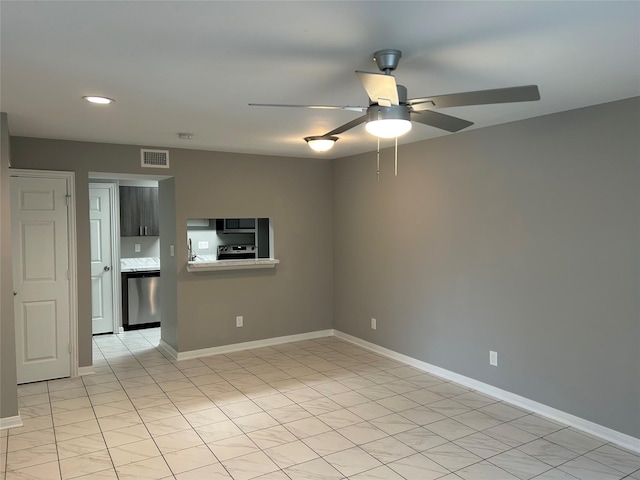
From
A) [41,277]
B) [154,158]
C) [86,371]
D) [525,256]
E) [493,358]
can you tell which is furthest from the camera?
[154,158]

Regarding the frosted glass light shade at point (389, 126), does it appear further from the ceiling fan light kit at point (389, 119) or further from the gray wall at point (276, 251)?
the gray wall at point (276, 251)

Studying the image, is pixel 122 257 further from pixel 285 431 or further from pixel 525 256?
pixel 525 256

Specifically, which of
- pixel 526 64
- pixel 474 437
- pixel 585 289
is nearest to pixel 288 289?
pixel 474 437

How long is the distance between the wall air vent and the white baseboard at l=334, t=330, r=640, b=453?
10.2 ft

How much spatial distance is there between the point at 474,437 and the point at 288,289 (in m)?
3.04

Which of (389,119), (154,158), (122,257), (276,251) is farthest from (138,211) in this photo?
(389,119)

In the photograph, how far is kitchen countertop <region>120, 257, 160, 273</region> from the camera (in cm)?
654

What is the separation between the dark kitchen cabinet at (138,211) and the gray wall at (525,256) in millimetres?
3235

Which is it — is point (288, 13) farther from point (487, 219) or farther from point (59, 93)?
point (487, 219)

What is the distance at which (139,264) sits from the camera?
684cm

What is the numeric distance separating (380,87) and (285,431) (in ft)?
8.29

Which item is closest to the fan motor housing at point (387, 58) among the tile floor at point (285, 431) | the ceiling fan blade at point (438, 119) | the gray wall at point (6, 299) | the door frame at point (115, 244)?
the ceiling fan blade at point (438, 119)

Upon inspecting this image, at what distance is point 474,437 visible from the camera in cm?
328

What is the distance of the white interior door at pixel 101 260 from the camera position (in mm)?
6205
